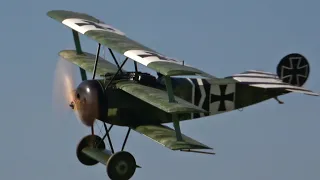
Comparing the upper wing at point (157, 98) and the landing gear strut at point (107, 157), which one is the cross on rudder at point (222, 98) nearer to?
the upper wing at point (157, 98)

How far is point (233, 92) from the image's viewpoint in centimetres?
3547

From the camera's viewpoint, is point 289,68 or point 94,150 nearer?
point 94,150

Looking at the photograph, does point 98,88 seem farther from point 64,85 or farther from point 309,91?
point 309,91

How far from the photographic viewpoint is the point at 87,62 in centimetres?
3512

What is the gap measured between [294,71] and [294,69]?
74mm

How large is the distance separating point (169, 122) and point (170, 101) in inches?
128

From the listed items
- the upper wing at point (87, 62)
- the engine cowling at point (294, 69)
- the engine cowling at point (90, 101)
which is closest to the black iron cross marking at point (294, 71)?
the engine cowling at point (294, 69)

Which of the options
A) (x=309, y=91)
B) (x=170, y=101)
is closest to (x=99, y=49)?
(x=170, y=101)

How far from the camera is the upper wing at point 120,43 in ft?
99.2

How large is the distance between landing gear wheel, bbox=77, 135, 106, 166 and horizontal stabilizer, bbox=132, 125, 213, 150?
185cm

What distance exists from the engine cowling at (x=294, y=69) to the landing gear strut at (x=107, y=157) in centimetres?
675

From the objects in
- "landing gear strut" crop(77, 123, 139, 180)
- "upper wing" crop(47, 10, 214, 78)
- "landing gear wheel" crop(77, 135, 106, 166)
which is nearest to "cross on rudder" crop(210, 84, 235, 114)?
"upper wing" crop(47, 10, 214, 78)

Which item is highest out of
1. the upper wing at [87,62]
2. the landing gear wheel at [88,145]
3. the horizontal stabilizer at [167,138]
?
the upper wing at [87,62]

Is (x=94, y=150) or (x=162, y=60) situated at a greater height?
(x=162, y=60)
